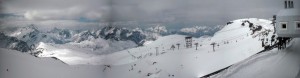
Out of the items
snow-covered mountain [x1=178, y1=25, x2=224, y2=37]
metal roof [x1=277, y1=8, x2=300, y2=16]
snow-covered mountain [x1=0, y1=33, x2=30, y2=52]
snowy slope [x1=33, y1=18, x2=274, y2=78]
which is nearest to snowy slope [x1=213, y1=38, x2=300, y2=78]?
snowy slope [x1=33, y1=18, x2=274, y2=78]

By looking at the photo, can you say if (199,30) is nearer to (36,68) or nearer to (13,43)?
(36,68)

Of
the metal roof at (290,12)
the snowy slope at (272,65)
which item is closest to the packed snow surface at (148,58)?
the snowy slope at (272,65)

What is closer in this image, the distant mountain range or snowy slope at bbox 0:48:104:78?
snowy slope at bbox 0:48:104:78

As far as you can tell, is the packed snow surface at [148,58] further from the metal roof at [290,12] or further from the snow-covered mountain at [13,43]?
the metal roof at [290,12]

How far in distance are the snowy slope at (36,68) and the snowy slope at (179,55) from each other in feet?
0.36

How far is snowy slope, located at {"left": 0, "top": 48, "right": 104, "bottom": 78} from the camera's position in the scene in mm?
5582

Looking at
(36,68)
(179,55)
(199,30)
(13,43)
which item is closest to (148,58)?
(179,55)

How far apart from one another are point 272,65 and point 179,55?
1.53 metres

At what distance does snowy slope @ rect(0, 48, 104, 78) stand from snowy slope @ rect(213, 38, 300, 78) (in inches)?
98.8

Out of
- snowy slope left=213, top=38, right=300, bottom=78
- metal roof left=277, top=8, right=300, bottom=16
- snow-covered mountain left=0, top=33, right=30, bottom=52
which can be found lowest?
snowy slope left=213, top=38, right=300, bottom=78

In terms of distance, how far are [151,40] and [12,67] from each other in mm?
2246

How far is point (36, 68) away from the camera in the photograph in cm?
614

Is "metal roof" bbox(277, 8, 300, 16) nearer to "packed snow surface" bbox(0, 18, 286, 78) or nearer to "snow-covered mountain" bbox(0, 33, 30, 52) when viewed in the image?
"packed snow surface" bbox(0, 18, 286, 78)

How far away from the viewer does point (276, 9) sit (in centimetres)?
532
